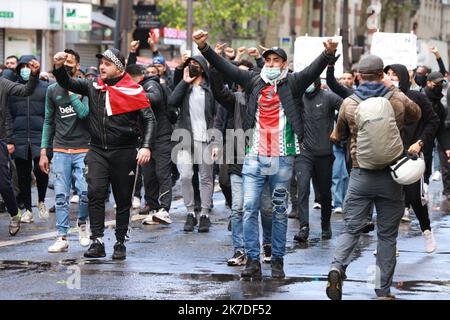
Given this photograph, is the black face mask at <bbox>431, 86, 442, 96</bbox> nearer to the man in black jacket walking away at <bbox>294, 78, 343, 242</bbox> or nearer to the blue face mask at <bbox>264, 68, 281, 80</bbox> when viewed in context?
the man in black jacket walking away at <bbox>294, 78, 343, 242</bbox>

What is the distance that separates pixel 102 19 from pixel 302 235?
34.7 meters

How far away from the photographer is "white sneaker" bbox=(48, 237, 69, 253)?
12.7m

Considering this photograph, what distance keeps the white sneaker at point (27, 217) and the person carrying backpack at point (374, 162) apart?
6.28m

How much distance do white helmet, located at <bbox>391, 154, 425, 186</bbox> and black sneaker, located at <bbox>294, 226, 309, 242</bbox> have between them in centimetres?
411

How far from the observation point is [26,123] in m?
16.0

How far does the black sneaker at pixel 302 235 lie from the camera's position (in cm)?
1392

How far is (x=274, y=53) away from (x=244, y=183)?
3.69ft

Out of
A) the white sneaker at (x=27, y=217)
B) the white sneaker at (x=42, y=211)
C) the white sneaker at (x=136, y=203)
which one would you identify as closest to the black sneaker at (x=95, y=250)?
the white sneaker at (x=27, y=217)

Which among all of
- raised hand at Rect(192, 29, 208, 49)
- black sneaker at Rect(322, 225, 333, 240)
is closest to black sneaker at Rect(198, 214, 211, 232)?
black sneaker at Rect(322, 225, 333, 240)

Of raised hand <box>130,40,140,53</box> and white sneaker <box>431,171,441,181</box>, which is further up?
raised hand <box>130,40,140,53</box>

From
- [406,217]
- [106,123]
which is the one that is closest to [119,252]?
[106,123]

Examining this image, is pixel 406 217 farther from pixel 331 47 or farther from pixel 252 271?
pixel 331 47

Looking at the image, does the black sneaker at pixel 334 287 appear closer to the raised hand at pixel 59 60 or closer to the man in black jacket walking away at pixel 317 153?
the raised hand at pixel 59 60

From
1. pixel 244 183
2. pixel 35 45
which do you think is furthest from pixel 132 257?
pixel 35 45
